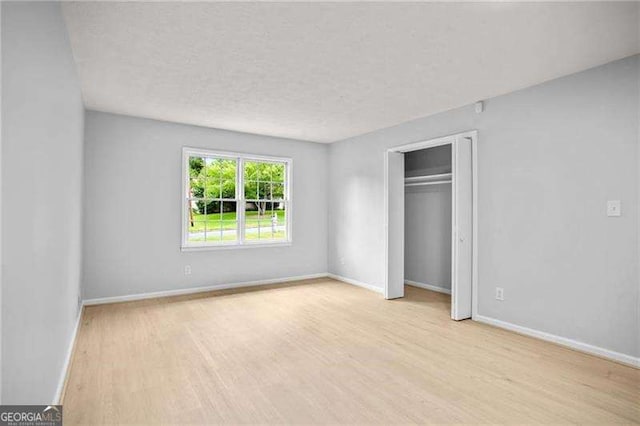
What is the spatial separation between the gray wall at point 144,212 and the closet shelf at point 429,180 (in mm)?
2414

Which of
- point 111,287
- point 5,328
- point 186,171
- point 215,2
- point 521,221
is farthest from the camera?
point 186,171

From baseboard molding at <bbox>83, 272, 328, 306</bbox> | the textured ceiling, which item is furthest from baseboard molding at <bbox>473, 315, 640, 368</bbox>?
baseboard molding at <bbox>83, 272, 328, 306</bbox>

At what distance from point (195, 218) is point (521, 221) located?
441cm

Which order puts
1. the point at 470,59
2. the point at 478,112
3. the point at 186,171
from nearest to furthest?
the point at 470,59 < the point at 478,112 < the point at 186,171

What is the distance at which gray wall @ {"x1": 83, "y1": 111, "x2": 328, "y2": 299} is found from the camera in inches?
182

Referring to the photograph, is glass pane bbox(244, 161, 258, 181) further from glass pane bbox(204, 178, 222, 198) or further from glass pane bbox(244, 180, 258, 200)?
glass pane bbox(204, 178, 222, 198)

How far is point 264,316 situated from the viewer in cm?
416

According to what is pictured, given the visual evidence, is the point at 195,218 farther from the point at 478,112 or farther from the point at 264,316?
the point at 478,112

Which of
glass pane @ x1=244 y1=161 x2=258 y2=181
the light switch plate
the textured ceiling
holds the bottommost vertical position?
the light switch plate

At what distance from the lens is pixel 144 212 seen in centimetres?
495

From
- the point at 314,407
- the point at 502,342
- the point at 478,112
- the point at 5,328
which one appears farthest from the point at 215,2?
the point at 502,342

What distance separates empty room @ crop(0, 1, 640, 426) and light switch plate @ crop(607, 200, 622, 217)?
0.7 inches

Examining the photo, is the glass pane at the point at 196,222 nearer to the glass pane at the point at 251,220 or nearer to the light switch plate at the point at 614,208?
the glass pane at the point at 251,220

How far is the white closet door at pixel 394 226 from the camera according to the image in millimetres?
5059
